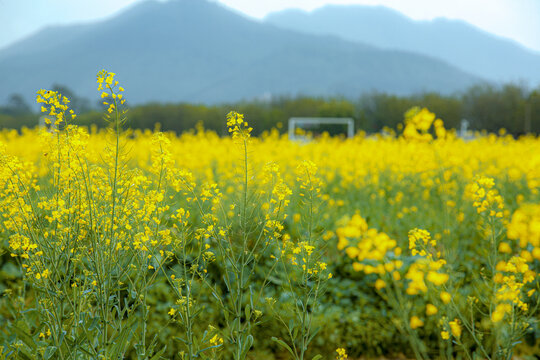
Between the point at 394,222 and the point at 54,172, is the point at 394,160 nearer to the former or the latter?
the point at 394,222

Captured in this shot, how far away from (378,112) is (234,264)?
91.4ft

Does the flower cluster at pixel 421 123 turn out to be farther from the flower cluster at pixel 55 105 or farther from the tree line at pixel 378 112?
the tree line at pixel 378 112

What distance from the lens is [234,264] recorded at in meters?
1.83

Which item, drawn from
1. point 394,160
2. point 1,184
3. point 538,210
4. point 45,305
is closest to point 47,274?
point 45,305

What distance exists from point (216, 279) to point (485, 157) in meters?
6.45

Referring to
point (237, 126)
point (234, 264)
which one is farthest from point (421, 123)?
point (234, 264)

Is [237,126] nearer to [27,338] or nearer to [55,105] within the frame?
[55,105]

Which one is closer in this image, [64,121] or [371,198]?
[64,121]

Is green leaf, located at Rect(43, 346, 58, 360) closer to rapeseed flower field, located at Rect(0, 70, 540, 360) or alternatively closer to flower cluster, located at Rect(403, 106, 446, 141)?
rapeseed flower field, located at Rect(0, 70, 540, 360)

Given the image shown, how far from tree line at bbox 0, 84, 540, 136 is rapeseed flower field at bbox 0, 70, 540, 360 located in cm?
1637

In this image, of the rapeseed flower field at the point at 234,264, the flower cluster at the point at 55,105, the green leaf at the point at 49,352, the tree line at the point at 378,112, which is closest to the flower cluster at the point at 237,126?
the rapeseed flower field at the point at 234,264

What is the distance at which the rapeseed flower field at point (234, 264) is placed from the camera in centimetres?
171

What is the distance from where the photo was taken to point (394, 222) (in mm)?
4641

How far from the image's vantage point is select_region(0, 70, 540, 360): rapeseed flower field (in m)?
1.71
